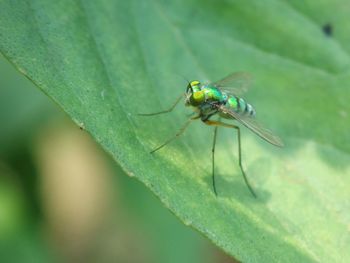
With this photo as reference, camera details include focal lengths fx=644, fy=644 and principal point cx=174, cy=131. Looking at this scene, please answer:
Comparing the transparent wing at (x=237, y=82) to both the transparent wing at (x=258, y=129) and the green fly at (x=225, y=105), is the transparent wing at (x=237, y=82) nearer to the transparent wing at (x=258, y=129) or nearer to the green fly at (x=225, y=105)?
the green fly at (x=225, y=105)

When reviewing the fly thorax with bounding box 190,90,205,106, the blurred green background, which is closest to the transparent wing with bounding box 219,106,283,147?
the fly thorax with bounding box 190,90,205,106

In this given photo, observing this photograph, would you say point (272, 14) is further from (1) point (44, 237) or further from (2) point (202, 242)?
(1) point (44, 237)

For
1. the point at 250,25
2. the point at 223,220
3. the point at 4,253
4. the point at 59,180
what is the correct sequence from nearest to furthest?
the point at 223,220 < the point at 250,25 < the point at 4,253 < the point at 59,180

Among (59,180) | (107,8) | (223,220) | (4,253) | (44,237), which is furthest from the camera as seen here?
(59,180)

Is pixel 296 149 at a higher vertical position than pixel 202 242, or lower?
higher

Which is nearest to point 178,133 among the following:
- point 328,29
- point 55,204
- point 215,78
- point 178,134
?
point 178,134

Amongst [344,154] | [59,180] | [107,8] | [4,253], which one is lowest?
[59,180]

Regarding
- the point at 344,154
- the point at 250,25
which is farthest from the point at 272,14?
the point at 344,154
